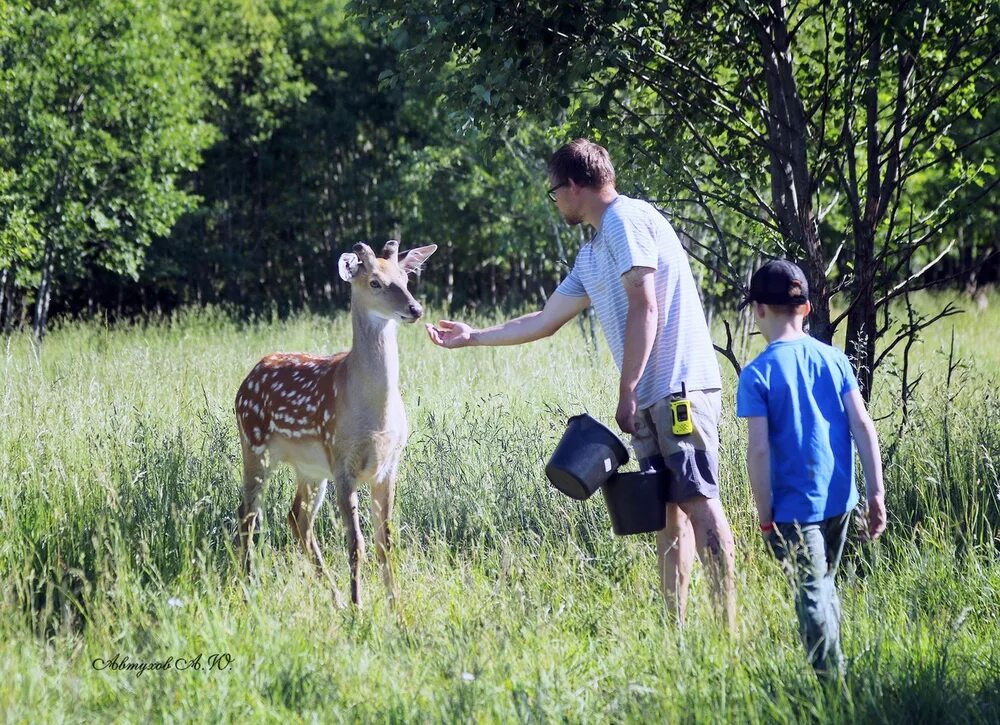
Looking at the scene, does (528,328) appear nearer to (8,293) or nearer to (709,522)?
(709,522)

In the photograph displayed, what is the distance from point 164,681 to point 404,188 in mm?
20516

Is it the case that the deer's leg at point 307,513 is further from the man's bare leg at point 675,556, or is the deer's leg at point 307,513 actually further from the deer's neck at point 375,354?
the man's bare leg at point 675,556

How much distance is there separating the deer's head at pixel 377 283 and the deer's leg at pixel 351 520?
846mm

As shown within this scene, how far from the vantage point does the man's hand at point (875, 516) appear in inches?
144

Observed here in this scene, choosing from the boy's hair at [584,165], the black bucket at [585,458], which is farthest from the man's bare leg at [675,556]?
the boy's hair at [584,165]

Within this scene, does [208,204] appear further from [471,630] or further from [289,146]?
[471,630]

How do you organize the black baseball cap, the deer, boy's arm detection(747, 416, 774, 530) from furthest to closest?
the deer → the black baseball cap → boy's arm detection(747, 416, 774, 530)

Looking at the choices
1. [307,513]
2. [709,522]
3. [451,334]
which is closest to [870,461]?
[709,522]

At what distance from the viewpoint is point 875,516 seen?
3682mm

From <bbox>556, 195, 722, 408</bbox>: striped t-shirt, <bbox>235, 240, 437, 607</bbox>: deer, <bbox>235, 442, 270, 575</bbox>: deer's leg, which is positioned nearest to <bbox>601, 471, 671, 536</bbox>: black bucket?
<bbox>556, 195, 722, 408</bbox>: striped t-shirt

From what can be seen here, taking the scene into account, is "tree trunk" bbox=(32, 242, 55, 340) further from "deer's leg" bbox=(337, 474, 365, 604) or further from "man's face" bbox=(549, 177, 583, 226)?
"man's face" bbox=(549, 177, 583, 226)

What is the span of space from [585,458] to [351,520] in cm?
164

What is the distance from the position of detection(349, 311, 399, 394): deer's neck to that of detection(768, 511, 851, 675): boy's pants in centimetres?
234

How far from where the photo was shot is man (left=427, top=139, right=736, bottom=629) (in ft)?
13.4
